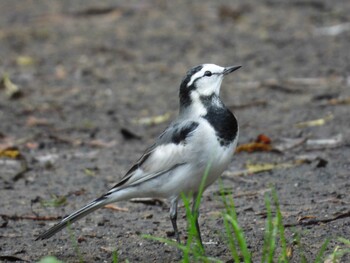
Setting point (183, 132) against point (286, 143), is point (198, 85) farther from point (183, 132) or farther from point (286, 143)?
point (286, 143)

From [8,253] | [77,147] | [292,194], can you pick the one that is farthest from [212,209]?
[77,147]

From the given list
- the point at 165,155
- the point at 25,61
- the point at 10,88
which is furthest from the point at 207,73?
the point at 25,61

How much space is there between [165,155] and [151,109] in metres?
4.38

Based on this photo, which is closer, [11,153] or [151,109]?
[11,153]

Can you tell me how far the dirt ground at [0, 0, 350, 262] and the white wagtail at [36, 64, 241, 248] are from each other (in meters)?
0.35

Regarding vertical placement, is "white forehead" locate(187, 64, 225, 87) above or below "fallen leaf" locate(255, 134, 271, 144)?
above

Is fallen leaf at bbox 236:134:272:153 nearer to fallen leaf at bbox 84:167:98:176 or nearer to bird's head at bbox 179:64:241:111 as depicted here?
fallen leaf at bbox 84:167:98:176

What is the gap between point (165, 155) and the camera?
5.90 meters

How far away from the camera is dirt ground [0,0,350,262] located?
6328 millimetres

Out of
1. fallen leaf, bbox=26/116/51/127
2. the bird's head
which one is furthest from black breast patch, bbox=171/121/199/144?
fallen leaf, bbox=26/116/51/127

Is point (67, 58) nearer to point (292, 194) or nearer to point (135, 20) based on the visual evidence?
point (135, 20)

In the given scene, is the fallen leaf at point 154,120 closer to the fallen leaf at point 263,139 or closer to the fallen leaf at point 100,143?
the fallen leaf at point 100,143

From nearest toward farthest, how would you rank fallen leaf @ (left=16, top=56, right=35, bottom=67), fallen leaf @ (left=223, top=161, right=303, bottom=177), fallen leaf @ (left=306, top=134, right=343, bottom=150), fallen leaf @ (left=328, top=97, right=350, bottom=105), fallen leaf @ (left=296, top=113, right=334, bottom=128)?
fallen leaf @ (left=223, top=161, right=303, bottom=177)
fallen leaf @ (left=306, top=134, right=343, bottom=150)
fallen leaf @ (left=296, top=113, right=334, bottom=128)
fallen leaf @ (left=328, top=97, right=350, bottom=105)
fallen leaf @ (left=16, top=56, right=35, bottom=67)

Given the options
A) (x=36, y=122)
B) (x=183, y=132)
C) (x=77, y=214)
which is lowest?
(x=36, y=122)
